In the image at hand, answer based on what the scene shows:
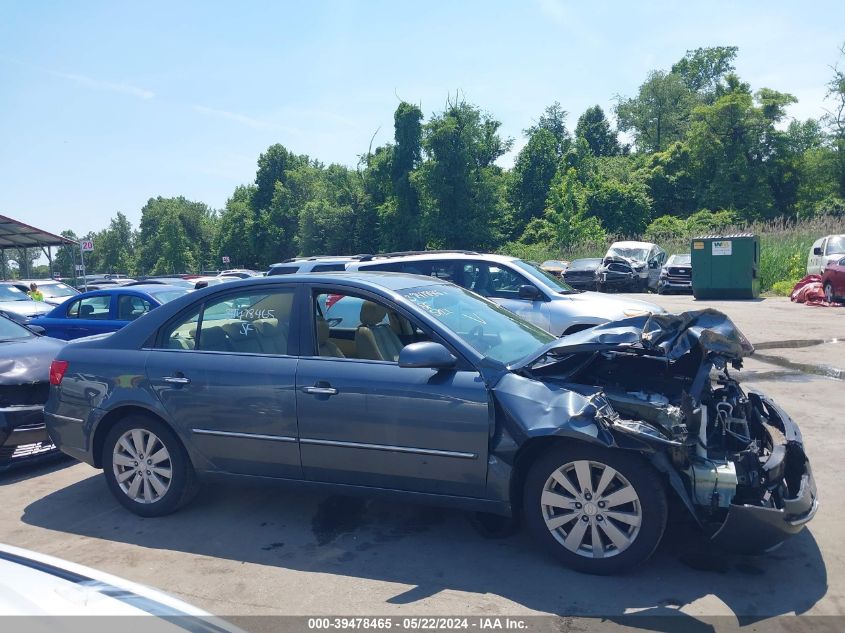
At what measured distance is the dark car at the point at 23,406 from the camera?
6.07 m

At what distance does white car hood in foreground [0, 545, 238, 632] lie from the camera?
2105 mm

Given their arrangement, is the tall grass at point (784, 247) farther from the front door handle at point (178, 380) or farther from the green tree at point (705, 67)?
the green tree at point (705, 67)

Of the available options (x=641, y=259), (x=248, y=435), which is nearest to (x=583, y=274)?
(x=641, y=259)

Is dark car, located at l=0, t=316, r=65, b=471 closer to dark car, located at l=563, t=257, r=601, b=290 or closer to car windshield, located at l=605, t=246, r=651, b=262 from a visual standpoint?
dark car, located at l=563, t=257, r=601, b=290

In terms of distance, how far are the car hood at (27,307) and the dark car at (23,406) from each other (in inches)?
449

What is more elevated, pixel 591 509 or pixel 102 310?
pixel 102 310

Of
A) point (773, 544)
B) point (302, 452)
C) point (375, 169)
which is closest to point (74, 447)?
point (302, 452)

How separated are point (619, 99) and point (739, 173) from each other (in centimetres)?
2785

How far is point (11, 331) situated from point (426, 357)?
5454 millimetres

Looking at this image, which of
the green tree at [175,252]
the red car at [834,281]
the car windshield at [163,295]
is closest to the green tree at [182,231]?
the green tree at [175,252]

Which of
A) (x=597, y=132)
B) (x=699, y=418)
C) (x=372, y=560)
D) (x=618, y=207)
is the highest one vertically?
(x=597, y=132)

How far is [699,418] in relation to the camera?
159 inches

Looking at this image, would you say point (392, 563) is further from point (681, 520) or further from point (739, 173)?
point (739, 173)

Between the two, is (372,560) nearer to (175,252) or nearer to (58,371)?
(58,371)
